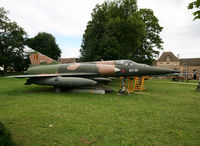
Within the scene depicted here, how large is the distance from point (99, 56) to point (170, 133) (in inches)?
612

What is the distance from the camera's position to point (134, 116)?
394cm

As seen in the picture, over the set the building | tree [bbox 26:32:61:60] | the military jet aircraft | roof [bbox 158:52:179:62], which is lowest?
the military jet aircraft

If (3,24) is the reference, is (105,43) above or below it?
below

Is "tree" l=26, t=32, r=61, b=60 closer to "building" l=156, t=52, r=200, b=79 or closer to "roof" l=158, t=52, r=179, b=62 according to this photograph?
"building" l=156, t=52, r=200, b=79

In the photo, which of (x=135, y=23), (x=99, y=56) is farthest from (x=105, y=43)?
(x=135, y=23)

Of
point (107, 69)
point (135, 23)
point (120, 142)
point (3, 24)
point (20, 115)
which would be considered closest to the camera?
point (120, 142)

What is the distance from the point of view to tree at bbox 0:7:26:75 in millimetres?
30312

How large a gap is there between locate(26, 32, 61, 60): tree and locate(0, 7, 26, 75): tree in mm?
4293

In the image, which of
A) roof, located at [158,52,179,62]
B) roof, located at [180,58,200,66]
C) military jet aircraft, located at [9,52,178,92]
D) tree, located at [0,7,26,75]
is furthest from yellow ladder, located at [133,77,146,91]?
roof, located at [180,58,200,66]

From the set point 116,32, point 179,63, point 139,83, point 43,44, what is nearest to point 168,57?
point 179,63

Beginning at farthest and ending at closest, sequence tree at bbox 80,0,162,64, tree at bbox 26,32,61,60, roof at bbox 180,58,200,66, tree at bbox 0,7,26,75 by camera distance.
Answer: roof at bbox 180,58,200,66, tree at bbox 26,32,61,60, tree at bbox 0,7,26,75, tree at bbox 80,0,162,64

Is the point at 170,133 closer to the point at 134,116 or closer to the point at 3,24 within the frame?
the point at 134,116

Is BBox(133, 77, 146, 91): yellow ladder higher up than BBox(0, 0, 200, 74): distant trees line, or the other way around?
BBox(0, 0, 200, 74): distant trees line

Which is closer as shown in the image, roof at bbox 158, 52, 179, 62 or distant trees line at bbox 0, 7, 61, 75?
distant trees line at bbox 0, 7, 61, 75
